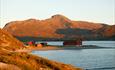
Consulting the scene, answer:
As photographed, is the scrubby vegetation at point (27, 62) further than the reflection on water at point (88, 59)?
No

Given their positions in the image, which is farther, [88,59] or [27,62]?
[88,59]

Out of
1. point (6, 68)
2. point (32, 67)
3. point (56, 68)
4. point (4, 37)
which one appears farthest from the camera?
point (4, 37)

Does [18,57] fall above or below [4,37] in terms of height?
above

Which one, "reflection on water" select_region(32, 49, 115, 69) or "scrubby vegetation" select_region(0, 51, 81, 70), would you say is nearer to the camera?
"scrubby vegetation" select_region(0, 51, 81, 70)

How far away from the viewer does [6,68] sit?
20344mm

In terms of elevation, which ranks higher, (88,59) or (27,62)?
(27,62)

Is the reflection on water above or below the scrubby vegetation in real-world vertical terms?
below

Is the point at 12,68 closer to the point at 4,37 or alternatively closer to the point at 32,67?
the point at 32,67

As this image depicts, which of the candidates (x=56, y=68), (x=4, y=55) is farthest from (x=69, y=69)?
(x=4, y=55)

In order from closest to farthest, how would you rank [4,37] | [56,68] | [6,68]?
[6,68] → [56,68] → [4,37]

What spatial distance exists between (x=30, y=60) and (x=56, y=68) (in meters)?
1.97

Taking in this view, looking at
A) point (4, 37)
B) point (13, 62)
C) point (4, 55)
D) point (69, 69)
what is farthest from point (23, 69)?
point (4, 37)

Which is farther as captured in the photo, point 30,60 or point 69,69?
point 69,69

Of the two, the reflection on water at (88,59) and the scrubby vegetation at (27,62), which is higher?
the scrubby vegetation at (27,62)
